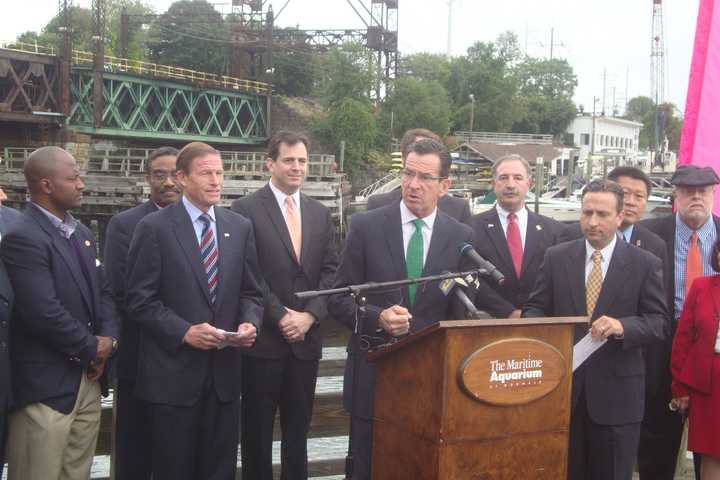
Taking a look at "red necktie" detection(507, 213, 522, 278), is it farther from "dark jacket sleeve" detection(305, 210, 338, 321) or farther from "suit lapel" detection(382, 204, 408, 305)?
"suit lapel" detection(382, 204, 408, 305)

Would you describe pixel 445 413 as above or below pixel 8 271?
below

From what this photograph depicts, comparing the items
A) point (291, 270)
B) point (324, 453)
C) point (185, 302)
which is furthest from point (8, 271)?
point (324, 453)

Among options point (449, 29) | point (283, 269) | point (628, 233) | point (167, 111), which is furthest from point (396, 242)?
point (449, 29)

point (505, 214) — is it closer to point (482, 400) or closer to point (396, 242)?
point (396, 242)

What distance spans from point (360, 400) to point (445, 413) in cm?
108

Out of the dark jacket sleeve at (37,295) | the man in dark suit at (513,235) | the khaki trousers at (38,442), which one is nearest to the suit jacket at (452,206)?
the man in dark suit at (513,235)

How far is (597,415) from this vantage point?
466 cm

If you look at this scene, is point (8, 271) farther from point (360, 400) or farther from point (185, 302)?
point (360, 400)

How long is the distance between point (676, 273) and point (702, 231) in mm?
339

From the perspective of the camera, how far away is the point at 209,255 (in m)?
4.88

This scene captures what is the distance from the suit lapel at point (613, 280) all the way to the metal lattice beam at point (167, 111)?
4004cm

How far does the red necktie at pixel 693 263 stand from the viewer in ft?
18.6

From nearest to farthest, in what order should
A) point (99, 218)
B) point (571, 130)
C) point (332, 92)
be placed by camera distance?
point (99, 218) < point (332, 92) < point (571, 130)

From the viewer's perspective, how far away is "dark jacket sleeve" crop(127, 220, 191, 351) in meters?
4.65
